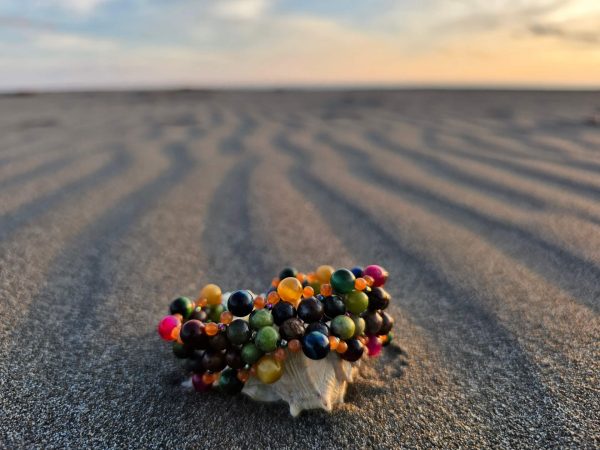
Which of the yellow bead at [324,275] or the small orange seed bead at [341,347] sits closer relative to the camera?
the small orange seed bead at [341,347]

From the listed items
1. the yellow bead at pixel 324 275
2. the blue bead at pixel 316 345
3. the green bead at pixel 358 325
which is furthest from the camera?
the yellow bead at pixel 324 275

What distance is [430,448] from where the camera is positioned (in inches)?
43.4

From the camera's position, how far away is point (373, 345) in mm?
1349

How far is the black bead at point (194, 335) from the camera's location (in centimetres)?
122

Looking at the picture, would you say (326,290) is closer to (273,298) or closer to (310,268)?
(273,298)

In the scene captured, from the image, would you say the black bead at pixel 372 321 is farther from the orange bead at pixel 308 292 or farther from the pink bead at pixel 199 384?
the pink bead at pixel 199 384

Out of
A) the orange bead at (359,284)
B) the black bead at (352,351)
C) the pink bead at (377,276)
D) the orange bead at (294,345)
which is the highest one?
the orange bead at (359,284)

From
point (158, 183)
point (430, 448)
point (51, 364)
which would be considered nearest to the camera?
point (430, 448)

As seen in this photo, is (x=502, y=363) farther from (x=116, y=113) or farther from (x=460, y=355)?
(x=116, y=113)

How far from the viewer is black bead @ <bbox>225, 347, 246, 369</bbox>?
1.21 m

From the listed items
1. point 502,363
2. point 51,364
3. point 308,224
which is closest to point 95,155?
point 308,224

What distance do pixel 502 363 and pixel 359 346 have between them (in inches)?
16.9

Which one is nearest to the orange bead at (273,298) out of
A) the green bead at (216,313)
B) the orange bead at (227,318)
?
the orange bead at (227,318)

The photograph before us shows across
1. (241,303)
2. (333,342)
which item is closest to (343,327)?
(333,342)
